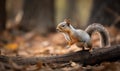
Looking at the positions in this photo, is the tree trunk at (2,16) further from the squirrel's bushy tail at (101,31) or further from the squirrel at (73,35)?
the squirrel at (73,35)

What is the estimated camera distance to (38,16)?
15.0 meters

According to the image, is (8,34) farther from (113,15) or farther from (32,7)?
(113,15)

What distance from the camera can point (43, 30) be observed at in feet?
48.0

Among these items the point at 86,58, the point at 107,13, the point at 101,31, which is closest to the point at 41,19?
the point at 107,13

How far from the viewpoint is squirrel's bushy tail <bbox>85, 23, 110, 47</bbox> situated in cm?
629

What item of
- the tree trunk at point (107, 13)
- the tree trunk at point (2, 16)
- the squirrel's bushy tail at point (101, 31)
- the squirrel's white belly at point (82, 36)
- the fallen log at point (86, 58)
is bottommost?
the fallen log at point (86, 58)

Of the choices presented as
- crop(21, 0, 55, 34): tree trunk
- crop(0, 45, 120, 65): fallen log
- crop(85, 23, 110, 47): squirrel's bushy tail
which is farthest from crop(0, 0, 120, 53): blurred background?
crop(0, 45, 120, 65): fallen log

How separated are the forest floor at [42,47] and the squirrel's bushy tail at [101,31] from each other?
628 millimetres

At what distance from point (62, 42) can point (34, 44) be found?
125 centimetres

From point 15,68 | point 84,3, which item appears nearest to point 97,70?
point 15,68

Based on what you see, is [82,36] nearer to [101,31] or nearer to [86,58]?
[86,58]

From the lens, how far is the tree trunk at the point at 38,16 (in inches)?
576

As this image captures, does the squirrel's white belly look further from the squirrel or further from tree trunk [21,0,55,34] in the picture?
tree trunk [21,0,55,34]

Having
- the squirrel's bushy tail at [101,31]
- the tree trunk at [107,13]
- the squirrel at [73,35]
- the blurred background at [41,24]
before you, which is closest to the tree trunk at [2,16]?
the blurred background at [41,24]
